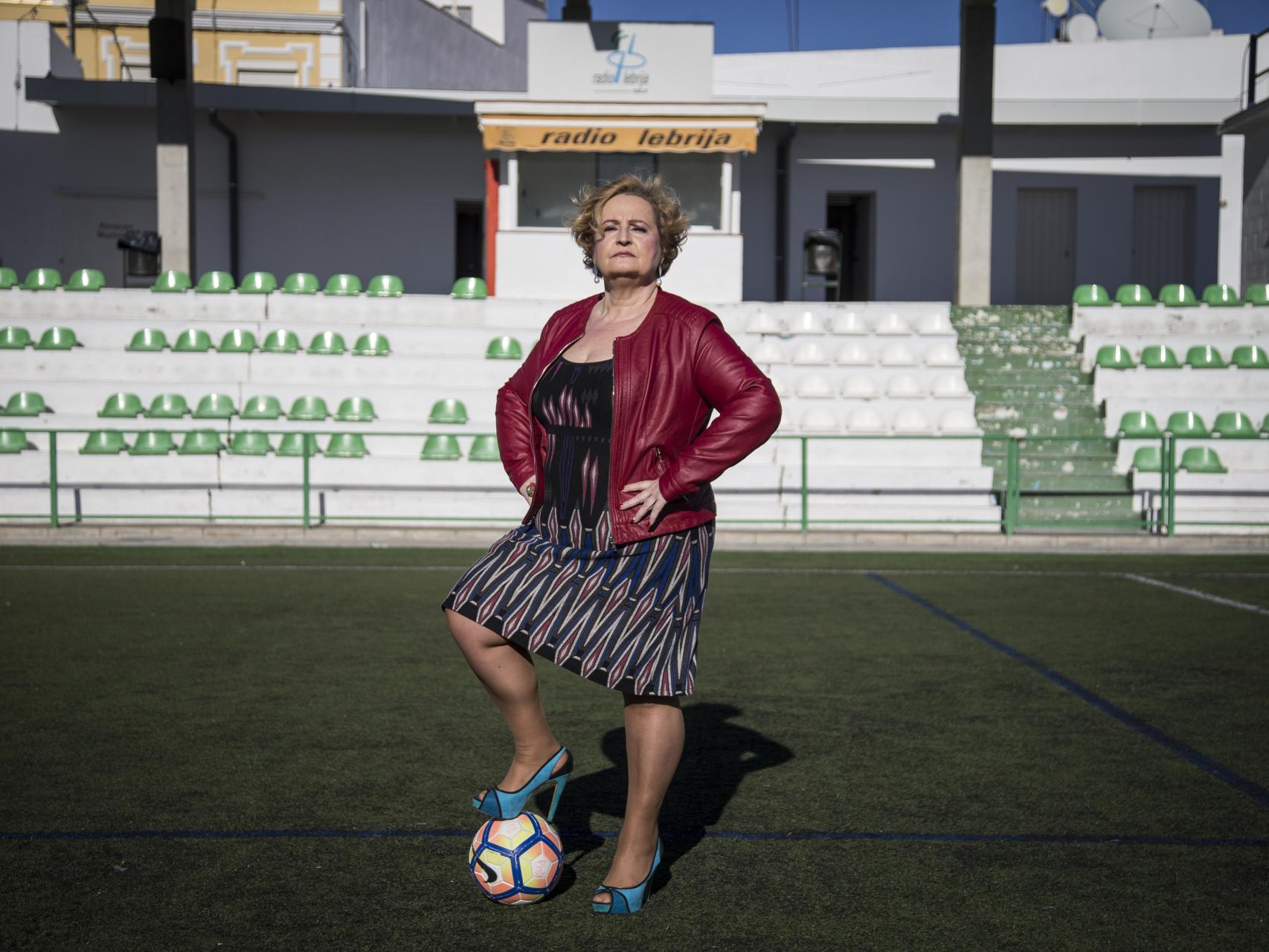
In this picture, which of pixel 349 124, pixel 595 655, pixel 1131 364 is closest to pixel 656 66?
pixel 349 124

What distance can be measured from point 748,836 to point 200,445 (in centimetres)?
1272

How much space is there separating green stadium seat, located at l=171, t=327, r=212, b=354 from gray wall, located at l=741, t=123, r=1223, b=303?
12330mm

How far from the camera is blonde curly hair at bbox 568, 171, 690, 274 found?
→ 3.59 metres

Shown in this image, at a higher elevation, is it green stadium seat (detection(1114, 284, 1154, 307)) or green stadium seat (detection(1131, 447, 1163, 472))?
green stadium seat (detection(1114, 284, 1154, 307))

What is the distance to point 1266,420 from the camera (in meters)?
16.3

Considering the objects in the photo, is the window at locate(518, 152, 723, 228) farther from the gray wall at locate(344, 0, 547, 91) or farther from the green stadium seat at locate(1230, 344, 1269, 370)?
the gray wall at locate(344, 0, 547, 91)

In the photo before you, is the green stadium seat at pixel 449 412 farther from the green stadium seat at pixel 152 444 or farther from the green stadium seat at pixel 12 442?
the green stadium seat at pixel 12 442

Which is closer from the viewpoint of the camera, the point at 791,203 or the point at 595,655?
the point at 595,655

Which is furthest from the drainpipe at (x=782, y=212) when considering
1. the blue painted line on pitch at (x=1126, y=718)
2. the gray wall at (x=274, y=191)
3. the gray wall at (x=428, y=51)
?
the blue painted line on pitch at (x=1126, y=718)

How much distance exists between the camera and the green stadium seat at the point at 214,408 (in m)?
16.2

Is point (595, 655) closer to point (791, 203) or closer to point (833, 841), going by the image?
point (833, 841)

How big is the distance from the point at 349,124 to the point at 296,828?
23503 millimetres

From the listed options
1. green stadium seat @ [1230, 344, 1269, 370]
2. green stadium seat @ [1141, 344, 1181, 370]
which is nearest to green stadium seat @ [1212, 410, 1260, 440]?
green stadium seat @ [1230, 344, 1269, 370]

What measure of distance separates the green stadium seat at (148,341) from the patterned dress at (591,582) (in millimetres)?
15162
